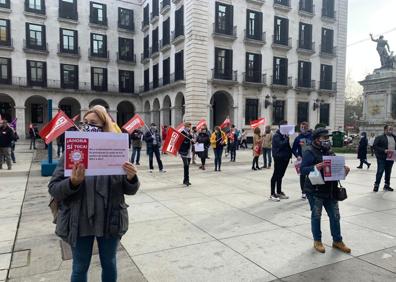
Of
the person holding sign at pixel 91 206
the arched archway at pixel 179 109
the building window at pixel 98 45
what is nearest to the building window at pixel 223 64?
the arched archway at pixel 179 109

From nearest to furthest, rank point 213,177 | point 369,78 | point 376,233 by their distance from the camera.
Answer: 1. point 376,233
2. point 213,177
3. point 369,78

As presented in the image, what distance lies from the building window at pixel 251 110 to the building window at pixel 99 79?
1738 centimetres

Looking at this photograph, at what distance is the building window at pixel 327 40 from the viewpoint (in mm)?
33812

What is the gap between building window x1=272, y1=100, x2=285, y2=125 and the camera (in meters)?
30.7

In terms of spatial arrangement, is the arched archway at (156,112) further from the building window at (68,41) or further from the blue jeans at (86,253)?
the blue jeans at (86,253)

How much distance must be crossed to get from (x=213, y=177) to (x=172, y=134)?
7.37ft

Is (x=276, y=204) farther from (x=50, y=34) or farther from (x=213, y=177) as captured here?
(x=50, y=34)

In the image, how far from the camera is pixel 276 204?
7.25 m

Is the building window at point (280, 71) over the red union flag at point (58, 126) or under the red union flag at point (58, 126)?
over

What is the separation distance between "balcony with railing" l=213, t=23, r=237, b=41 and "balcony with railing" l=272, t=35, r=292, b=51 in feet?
15.2

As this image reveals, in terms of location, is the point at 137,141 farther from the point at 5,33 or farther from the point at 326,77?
the point at 5,33

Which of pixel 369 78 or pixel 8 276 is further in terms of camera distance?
pixel 369 78

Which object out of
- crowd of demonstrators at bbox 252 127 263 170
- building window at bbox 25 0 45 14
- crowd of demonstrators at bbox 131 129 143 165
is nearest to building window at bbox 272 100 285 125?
crowd of demonstrators at bbox 252 127 263 170

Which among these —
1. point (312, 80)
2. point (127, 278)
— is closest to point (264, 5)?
point (312, 80)
